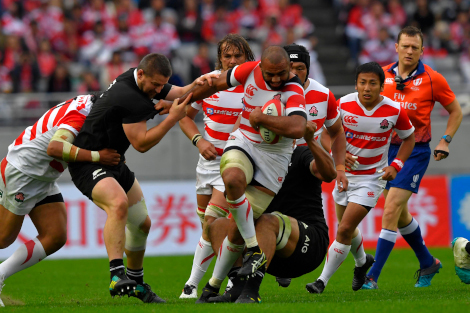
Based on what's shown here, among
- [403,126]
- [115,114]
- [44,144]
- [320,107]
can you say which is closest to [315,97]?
[320,107]

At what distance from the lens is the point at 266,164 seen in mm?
6086

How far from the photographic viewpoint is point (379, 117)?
26.0 feet

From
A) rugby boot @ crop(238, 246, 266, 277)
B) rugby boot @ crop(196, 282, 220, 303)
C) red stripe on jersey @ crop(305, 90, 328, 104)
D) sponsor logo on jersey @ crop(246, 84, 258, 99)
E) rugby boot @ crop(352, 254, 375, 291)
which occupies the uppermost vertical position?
sponsor logo on jersey @ crop(246, 84, 258, 99)

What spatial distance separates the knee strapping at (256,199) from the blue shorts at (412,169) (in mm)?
2842

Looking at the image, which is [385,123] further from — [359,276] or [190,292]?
[190,292]

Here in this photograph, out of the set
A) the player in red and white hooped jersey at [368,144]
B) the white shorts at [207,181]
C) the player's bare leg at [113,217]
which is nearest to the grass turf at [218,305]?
the player's bare leg at [113,217]

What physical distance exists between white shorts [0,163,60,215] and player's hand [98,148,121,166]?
844 millimetres

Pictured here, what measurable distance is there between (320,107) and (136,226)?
236 centimetres

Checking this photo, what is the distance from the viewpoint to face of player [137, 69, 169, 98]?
6461mm

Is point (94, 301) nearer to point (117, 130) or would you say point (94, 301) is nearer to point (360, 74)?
point (117, 130)

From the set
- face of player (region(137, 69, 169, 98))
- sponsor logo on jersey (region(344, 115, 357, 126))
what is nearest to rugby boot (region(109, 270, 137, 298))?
face of player (region(137, 69, 169, 98))

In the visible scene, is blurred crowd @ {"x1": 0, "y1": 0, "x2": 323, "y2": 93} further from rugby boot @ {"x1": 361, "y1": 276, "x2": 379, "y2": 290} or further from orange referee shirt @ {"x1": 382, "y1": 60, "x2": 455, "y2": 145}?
rugby boot @ {"x1": 361, "y1": 276, "x2": 379, "y2": 290}

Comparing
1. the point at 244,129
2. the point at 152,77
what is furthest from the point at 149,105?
the point at 244,129

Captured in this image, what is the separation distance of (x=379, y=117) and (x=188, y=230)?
6.93 m
